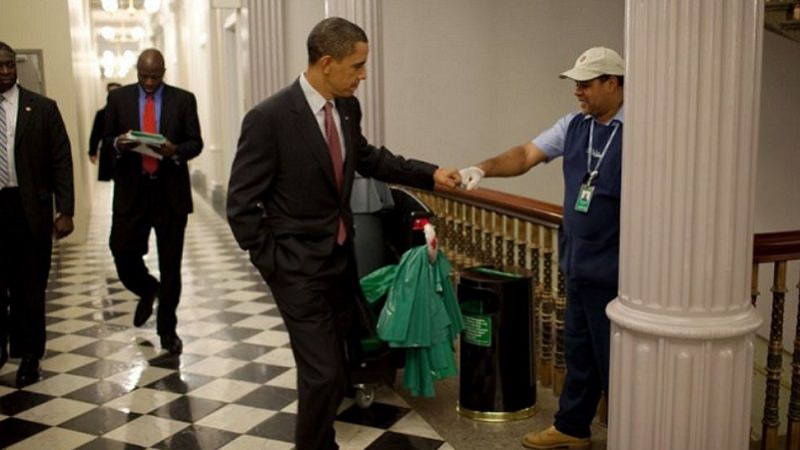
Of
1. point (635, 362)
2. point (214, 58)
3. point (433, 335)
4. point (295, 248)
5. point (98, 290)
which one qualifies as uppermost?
point (214, 58)

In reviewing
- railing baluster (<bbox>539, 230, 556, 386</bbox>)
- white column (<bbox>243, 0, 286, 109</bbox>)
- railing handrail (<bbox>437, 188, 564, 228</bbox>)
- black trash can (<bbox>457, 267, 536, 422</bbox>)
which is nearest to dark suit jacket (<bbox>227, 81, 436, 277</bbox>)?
black trash can (<bbox>457, 267, 536, 422</bbox>)

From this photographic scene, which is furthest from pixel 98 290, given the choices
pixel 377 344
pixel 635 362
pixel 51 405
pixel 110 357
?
pixel 635 362

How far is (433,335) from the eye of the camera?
3.91m

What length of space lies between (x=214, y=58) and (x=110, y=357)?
9.09 metres

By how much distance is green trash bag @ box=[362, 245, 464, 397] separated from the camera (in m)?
3.85

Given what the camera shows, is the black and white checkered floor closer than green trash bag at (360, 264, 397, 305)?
Yes

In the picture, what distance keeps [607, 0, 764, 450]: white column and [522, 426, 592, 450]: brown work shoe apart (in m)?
1.09

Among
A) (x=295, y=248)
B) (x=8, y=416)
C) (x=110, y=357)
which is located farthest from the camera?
(x=110, y=357)

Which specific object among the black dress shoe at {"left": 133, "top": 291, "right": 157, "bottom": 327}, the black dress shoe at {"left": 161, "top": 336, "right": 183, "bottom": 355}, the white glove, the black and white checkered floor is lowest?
the black and white checkered floor

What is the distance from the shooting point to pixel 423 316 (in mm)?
3871

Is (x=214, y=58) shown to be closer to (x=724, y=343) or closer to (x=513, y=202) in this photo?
(x=513, y=202)

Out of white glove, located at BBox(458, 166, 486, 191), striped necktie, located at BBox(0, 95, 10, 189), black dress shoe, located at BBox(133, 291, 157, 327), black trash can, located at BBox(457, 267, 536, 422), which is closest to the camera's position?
white glove, located at BBox(458, 166, 486, 191)

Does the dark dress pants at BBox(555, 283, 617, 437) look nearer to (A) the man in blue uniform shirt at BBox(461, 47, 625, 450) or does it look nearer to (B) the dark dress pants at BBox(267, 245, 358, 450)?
(A) the man in blue uniform shirt at BBox(461, 47, 625, 450)

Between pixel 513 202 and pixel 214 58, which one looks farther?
pixel 214 58
